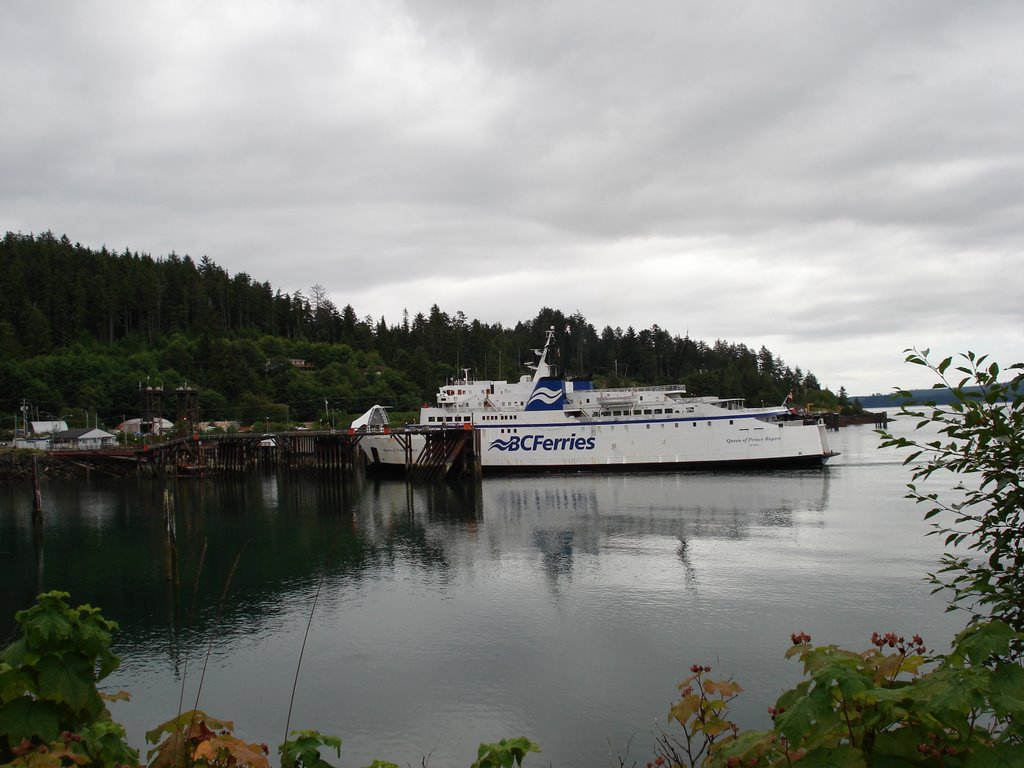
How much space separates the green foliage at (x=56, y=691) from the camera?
11.7 ft

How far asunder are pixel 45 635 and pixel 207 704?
9460 millimetres

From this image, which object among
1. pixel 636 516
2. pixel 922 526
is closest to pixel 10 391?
Answer: pixel 636 516

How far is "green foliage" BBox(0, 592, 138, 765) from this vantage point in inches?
141

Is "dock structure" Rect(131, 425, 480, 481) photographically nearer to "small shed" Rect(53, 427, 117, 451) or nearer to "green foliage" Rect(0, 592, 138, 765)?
"small shed" Rect(53, 427, 117, 451)

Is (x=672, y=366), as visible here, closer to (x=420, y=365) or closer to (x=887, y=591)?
(x=420, y=365)

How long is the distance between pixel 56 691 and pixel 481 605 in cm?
1404

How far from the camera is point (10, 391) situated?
7025 cm

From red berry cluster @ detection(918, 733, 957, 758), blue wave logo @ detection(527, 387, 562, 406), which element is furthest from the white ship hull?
red berry cluster @ detection(918, 733, 957, 758)

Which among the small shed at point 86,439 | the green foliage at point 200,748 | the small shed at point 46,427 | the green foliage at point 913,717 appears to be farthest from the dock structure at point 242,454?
the green foliage at point 913,717

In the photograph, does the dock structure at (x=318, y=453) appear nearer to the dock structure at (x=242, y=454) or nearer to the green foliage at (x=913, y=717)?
the dock structure at (x=242, y=454)

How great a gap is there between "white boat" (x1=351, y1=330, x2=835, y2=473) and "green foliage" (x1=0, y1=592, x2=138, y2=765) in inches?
1724

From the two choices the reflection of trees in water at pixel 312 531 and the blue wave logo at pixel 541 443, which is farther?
the blue wave logo at pixel 541 443

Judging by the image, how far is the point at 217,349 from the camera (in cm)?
8200

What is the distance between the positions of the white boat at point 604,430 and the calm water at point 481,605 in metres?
11.9
